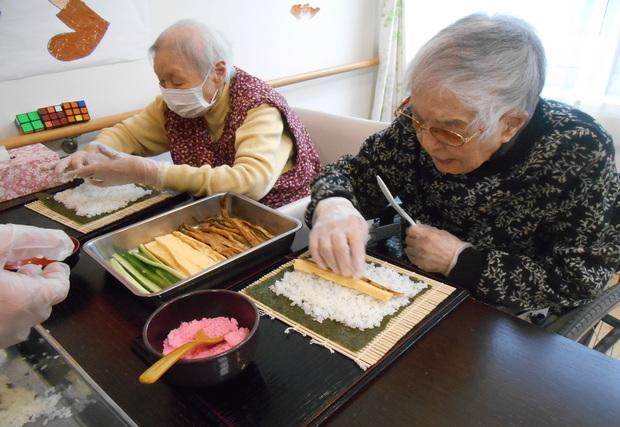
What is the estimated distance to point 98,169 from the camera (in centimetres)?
132

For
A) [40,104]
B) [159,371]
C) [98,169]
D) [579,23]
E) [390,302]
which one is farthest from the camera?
[579,23]

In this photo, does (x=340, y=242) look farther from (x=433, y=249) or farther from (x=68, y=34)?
(x=68, y=34)

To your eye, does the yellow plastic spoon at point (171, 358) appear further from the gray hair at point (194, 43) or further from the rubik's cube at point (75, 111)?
the rubik's cube at point (75, 111)

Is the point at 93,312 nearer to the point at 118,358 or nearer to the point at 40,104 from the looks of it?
the point at 118,358

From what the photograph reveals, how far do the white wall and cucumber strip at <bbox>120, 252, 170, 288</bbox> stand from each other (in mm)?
934

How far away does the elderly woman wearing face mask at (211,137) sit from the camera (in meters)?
1.30

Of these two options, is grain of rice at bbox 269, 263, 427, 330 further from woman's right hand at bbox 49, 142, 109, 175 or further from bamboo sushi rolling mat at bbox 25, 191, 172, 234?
woman's right hand at bbox 49, 142, 109, 175

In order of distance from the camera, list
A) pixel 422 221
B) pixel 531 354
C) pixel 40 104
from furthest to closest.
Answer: pixel 40 104
pixel 422 221
pixel 531 354

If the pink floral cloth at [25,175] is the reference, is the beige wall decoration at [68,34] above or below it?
above

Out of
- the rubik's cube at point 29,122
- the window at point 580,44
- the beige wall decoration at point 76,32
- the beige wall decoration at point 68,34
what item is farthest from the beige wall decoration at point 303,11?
the rubik's cube at point 29,122

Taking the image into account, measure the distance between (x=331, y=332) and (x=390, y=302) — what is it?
129 millimetres

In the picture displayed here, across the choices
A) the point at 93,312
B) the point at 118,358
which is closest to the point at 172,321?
the point at 118,358

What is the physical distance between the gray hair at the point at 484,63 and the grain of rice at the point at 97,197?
0.89 meters

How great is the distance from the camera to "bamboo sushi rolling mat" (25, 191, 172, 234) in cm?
112
